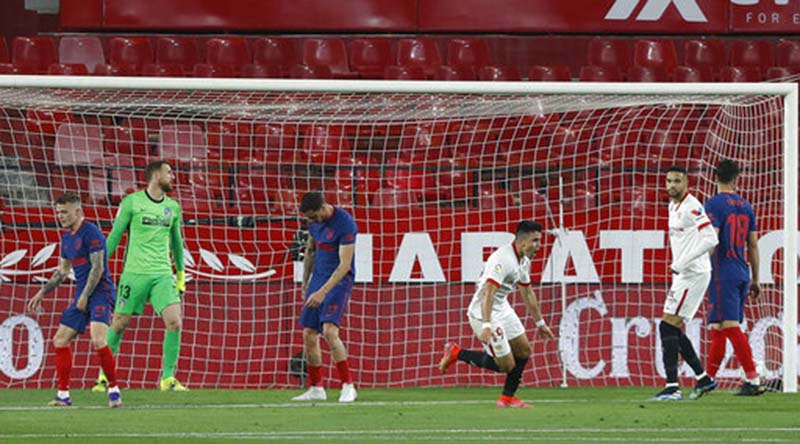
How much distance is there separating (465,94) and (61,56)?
6.35m

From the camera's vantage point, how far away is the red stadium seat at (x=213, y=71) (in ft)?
54.2

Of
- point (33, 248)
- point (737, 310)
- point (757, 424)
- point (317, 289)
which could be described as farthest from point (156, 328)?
point (757, 424)

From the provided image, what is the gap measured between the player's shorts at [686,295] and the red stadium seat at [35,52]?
27.0 feet

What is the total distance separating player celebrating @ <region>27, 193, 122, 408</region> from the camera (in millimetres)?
10719

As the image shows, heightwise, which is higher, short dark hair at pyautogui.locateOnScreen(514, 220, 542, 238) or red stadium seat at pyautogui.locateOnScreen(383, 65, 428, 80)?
red stadium seat at pyautogui.locateOnScreen(383, 65, 428, 80)

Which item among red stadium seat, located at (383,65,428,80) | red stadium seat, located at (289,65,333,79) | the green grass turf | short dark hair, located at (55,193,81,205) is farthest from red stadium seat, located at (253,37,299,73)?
short dark hair, located at (55,193,81,205)

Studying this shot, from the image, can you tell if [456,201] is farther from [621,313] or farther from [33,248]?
[33,248]

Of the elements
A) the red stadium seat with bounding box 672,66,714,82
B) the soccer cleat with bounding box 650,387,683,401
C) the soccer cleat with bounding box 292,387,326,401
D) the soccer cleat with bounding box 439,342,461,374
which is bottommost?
the soccer cleat with bounding box 292,387,326,401

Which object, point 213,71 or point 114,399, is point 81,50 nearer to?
point 213,71

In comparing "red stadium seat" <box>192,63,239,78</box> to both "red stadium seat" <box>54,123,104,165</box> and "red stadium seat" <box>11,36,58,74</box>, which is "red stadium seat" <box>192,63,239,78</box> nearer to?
"red stadium seat" <box>11,36,58,74</box>

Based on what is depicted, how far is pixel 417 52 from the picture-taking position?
17.3 m

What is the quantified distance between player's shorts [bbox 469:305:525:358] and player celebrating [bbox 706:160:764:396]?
1.64 meters

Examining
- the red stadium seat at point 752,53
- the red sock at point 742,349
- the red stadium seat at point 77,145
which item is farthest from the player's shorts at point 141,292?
the red stadium seat at point 752,53

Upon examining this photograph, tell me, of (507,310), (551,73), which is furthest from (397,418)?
(551,73)
